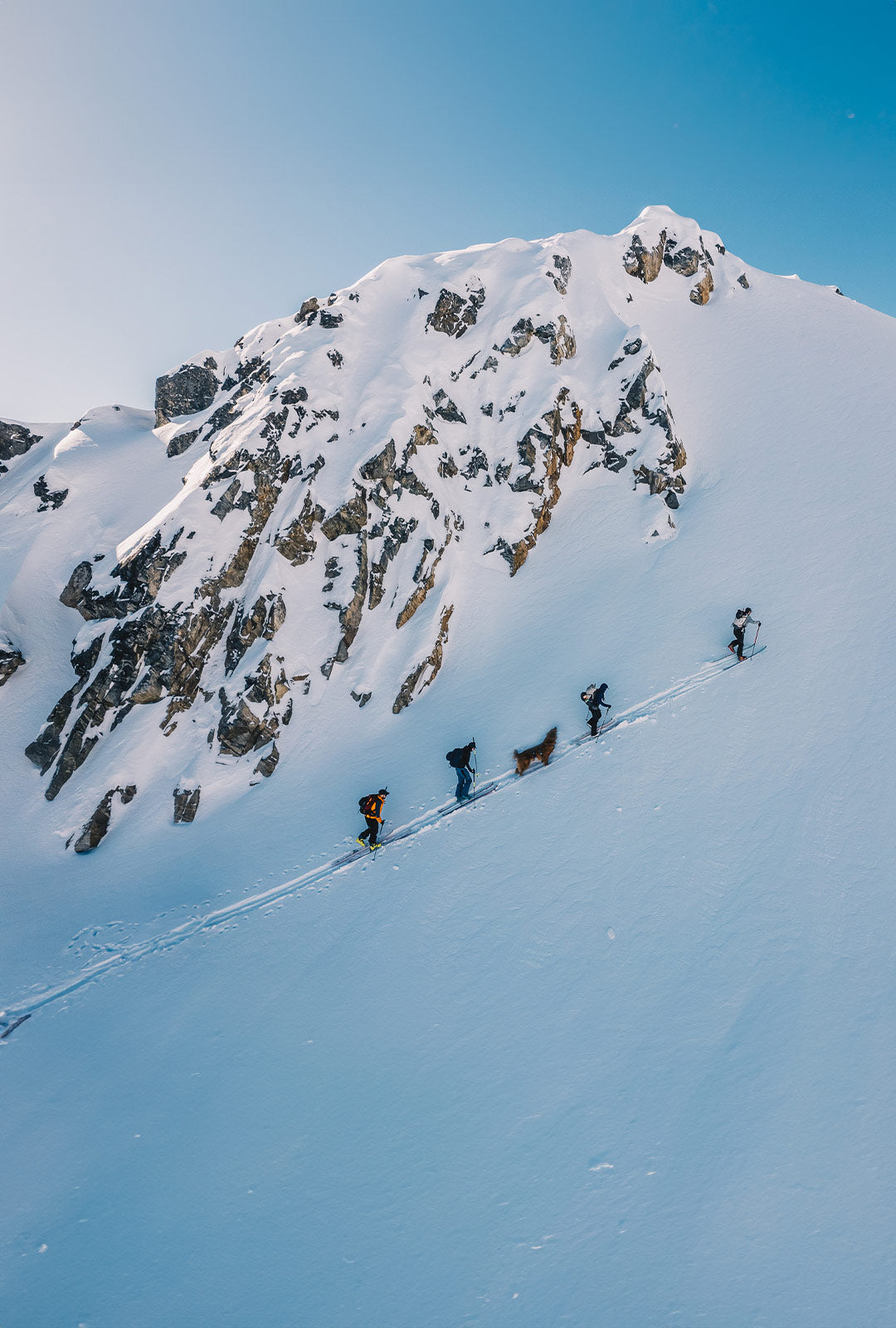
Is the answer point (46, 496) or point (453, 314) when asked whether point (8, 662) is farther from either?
point (453, 314)

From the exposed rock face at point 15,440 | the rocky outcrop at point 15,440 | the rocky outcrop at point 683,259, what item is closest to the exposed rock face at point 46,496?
the rocky outcrop at point 15,440

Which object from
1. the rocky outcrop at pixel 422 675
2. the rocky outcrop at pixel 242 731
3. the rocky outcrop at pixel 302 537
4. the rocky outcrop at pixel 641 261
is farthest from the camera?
the rocky outcrop at pixel 641 261

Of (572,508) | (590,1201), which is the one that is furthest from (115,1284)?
(572,508)

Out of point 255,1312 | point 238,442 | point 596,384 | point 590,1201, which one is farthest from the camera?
point 596,384

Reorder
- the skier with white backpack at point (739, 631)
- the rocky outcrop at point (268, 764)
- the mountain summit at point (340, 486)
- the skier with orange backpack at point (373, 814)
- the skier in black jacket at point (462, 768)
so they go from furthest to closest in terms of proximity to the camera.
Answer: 1. the mountain summit at point (340, 486)
2. the rocky outcrop at point (268, 764)
3. the skier with white backpack at point (739, 631)
4. the skier in black jacket at point (462, 768)
5. the skier with orange backpack at point (373, 814)

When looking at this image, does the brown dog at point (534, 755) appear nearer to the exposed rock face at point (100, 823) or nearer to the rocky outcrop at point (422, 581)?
the rocky outcrop at point (422, 581)

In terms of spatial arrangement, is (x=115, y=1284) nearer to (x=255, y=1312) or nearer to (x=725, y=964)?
(x=255, y=1312)

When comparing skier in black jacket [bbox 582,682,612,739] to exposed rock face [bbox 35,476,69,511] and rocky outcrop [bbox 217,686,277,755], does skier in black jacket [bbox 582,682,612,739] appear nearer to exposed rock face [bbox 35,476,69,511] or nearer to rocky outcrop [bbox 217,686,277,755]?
rocky outcrop [bbox 217,686,277,755]
